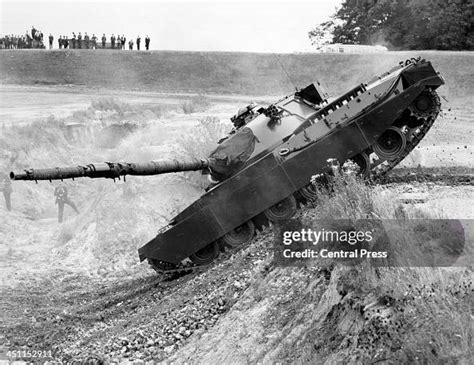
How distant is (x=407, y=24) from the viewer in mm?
39062

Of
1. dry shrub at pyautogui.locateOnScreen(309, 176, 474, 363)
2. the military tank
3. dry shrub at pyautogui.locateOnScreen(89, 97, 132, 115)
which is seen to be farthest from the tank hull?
dry shrub at pyautogui.locateOnScreen(89, 97, 132, 115)

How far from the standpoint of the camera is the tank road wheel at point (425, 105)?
13.6 meters

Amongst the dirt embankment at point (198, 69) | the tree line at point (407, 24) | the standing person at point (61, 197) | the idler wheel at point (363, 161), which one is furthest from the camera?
the tree line at point (407, 24)

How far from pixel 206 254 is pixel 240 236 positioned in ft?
2.37

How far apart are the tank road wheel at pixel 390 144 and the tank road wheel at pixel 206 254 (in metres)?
3.49

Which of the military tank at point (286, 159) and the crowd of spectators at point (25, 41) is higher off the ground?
the crowd of spectators at point (25, 41)

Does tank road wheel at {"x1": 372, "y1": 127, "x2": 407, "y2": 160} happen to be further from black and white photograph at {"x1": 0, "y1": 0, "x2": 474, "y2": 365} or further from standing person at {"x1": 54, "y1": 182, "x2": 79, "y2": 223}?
standing person at {"x1": 54, "y1": 182, "x2": 79, "y2": 223}

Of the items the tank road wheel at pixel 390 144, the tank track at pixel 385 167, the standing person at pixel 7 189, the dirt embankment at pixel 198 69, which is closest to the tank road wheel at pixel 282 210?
the tank track at pixel 385 167

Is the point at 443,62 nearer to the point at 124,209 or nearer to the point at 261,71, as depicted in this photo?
the point at 261,71

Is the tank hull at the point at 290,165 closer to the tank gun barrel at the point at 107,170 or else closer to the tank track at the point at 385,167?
the tank track at the point at 385,167

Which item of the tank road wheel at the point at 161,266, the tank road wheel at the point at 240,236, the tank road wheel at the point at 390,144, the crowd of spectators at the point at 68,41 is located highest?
the crowd of spectators at the point at 68,41

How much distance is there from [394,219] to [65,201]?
12486mm

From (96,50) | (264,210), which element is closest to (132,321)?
(264,210)

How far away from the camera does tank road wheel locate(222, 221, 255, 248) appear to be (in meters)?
13.6
